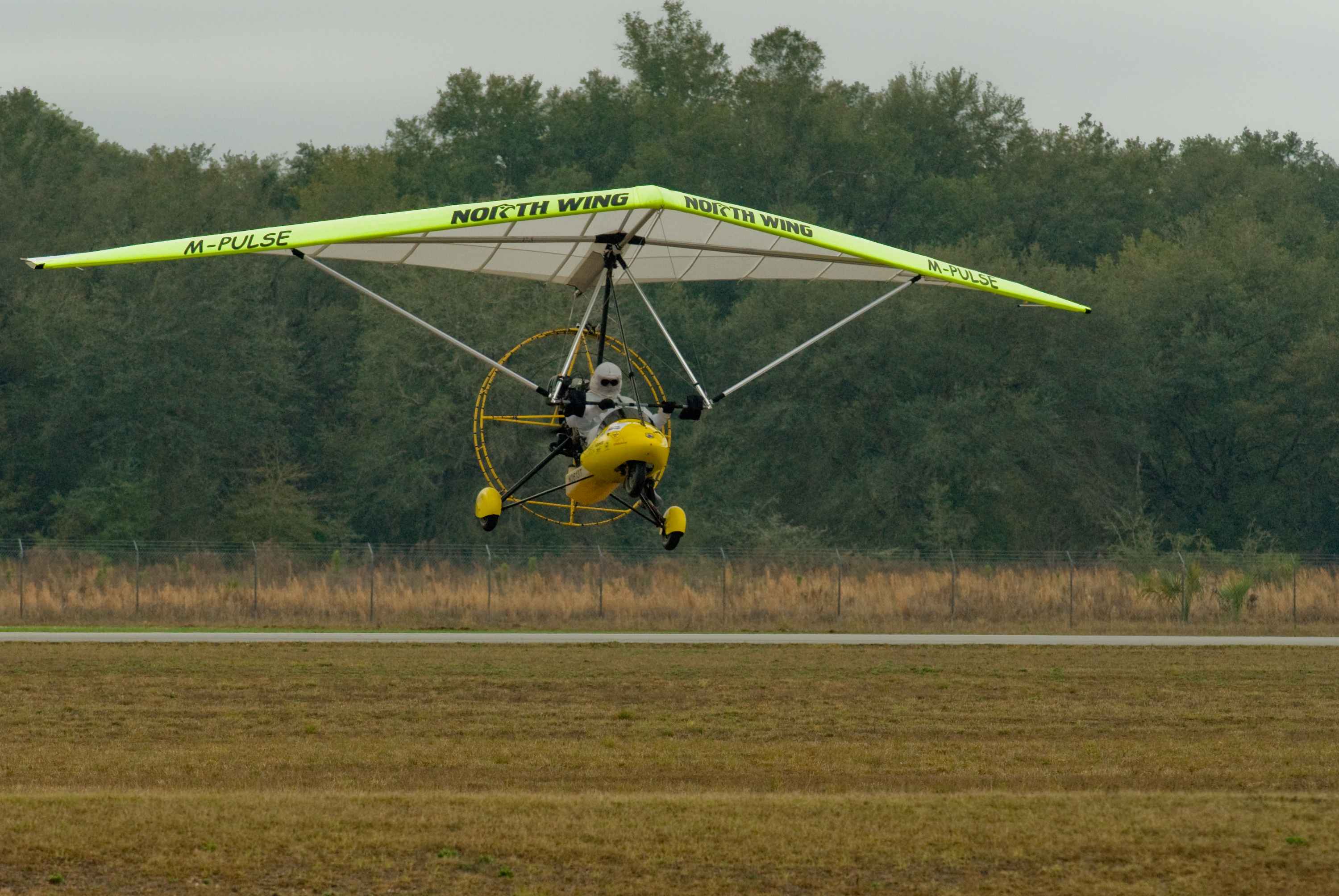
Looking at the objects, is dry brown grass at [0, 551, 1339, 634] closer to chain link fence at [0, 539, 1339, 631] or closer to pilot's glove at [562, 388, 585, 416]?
chain link fence at [0, 539, 1339, 631]

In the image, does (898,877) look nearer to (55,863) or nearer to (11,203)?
(55,863)

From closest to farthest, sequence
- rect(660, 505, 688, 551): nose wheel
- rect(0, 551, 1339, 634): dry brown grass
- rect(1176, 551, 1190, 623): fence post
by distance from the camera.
Result: rect(660, 505, 688, 551): nose wheel, rect(0, 551, 1339, 634): dry brown grass, rect(1176, 551, 1190, 623): fence post

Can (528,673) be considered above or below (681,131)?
below

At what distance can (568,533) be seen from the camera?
62.1 m

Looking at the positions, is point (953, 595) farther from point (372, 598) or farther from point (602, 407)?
point (602, 407)

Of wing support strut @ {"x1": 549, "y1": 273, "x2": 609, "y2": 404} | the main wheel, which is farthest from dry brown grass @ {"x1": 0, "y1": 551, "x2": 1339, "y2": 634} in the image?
wing support strut @ {"x1": 549, "y1": 273, "x2": 609, "y2": 404}

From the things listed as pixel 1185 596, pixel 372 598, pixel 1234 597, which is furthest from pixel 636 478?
pixel 1234 597

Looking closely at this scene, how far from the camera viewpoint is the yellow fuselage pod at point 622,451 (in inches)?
774

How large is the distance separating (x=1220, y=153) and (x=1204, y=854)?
79.1 metres

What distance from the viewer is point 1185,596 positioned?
4534 centimetres

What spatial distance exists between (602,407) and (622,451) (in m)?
1.20

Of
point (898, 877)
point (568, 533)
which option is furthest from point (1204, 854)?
point (568, 533)

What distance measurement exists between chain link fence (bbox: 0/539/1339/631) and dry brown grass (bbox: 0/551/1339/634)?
0.19ft

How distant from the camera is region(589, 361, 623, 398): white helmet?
810 inches
